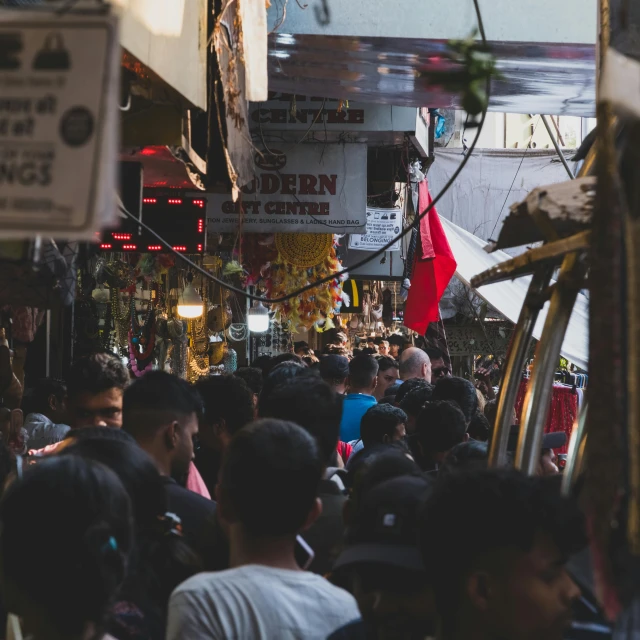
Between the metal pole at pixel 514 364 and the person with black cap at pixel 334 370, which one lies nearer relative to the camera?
the metal pole at pixel 514 364

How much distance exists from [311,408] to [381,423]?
5.93 ft

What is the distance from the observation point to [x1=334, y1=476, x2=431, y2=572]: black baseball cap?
2.79 m

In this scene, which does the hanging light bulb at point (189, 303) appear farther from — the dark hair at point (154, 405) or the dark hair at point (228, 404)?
the dark hair at point (154, 405)

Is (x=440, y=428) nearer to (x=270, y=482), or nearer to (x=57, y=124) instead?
(x=270, y=482)

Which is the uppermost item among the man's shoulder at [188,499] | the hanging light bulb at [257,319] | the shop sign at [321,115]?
the shop sign at [321,115]

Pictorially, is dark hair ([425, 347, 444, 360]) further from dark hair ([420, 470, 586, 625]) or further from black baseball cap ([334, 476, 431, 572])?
dark hair ([420, 470, 586, 625])

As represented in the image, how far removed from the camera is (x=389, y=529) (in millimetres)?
2854

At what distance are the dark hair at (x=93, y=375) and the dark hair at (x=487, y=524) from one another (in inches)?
134

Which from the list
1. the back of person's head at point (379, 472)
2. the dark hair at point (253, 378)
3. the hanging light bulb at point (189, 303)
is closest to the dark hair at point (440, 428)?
the back of person's head at point (379, 472)

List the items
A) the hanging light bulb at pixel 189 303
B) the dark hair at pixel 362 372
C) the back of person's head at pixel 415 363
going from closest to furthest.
→ the dark hair at pixel 362 372 → the back of person's head at pixel 415 363 → the hanging light bulb at pixel 189 303

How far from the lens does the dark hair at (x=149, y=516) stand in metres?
3.00

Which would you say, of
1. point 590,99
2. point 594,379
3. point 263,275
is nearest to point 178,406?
point 594,379

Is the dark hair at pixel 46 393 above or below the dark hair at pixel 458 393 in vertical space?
below

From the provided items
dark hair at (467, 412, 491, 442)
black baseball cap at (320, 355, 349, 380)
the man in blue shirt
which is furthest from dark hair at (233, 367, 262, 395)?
dark hair at (467, 412, 491, 442)
